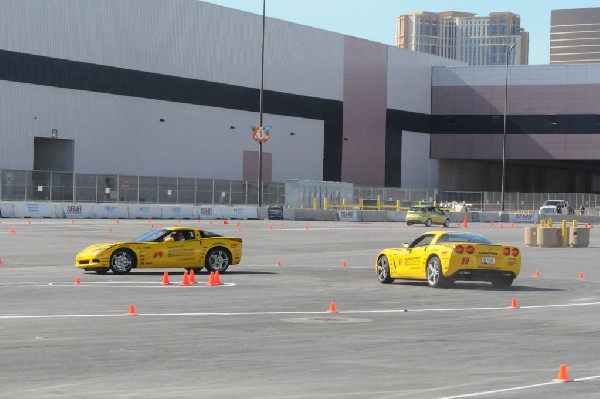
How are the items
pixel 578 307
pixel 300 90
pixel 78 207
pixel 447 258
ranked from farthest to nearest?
pixel 300 90
pixel 78 207
pixel 447 258
pixel 578 307

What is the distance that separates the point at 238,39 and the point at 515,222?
2601 centimetres

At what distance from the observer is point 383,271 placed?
2777cm

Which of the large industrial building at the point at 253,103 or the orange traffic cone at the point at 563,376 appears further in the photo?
the large industrial building at the point at 253,103

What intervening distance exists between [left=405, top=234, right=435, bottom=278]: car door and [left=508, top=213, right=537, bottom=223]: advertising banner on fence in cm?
6452

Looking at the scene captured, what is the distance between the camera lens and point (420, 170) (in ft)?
381

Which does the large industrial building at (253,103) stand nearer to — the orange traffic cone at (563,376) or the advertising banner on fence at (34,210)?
the advertising banner on fence at (34,210)

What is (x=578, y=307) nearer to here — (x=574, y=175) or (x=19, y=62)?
(x=19, y=62)

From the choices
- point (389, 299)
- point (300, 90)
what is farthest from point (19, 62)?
point (389, 299)

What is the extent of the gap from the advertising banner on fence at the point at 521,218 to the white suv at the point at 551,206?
449 cm

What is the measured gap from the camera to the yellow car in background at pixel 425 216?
238ft

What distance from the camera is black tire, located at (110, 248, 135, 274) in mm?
29188

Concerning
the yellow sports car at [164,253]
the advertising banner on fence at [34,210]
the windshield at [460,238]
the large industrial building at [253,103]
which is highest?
the large industrial building at [253,103]

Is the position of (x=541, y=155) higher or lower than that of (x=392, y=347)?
higher

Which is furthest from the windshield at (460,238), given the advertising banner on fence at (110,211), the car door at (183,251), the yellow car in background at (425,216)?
the yellow car in background at (425,216)
